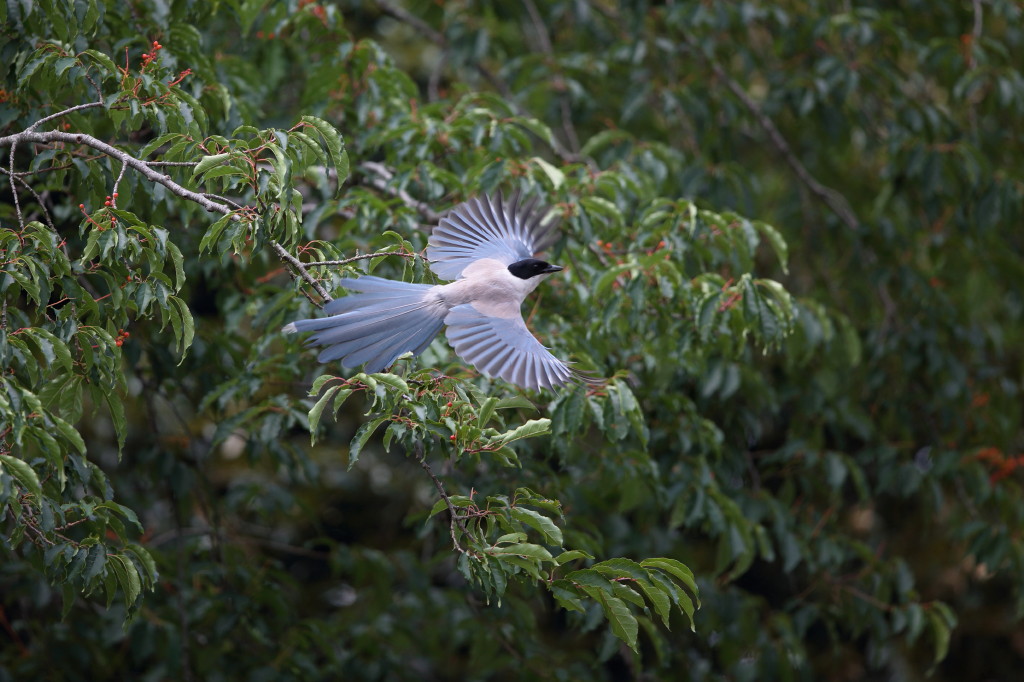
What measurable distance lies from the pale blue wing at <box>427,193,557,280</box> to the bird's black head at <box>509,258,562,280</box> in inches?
8.7

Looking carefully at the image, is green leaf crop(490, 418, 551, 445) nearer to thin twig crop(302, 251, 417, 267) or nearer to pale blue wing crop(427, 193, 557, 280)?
thin twig crop(302, 251, 417, 267)

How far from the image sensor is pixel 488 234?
3590 millimetres

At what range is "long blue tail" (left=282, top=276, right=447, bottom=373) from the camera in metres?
2.76

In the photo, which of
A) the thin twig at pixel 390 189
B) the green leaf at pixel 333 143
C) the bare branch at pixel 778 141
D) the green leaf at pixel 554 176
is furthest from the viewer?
the bare branch at pixel 778 141

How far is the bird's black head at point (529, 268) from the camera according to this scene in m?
3.29

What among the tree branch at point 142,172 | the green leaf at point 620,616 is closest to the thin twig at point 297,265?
the tree branch at point 142,172

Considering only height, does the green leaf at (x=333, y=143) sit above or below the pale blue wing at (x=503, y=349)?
above

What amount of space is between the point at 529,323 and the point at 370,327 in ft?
2.58

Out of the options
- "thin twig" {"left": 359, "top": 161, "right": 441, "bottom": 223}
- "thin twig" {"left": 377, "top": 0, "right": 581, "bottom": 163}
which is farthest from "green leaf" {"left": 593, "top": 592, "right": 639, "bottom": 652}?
"thin twig" {"left": 377, "top": 0, "right": 581, "bottom": 163}

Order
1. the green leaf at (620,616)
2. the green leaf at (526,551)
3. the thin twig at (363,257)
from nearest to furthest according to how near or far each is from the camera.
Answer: the green leaf at (526,551) < the green leaf at (620,616) < the thin twig at (363,257)

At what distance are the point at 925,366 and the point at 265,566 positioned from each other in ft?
10.2

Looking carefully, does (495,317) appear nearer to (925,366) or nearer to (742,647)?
(742,647)

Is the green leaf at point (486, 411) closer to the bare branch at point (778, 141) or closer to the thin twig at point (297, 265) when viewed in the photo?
the thin twig at point (297, 265)

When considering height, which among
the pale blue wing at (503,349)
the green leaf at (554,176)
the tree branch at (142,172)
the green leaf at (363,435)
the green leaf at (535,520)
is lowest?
the green leaf at (535,520)
